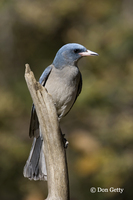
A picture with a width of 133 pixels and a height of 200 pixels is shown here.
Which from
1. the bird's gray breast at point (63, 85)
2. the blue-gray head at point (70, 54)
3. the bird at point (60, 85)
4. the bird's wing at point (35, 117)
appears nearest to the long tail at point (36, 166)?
the bird at point (60, 85)

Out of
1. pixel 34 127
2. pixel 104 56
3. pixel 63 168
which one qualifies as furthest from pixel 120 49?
pixel 63 168

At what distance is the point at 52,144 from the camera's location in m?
3.48

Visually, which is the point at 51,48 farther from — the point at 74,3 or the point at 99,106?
the point at 99,106

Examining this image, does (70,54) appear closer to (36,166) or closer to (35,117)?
(35,117)

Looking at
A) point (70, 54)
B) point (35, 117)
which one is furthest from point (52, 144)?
point (70, 54)

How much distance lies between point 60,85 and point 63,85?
4 cm

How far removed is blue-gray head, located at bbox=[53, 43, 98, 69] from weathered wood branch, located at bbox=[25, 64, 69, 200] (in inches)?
28.4

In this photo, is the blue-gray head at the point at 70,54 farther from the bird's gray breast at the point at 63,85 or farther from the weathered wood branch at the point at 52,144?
the weathered wood branch at the point at 52,144

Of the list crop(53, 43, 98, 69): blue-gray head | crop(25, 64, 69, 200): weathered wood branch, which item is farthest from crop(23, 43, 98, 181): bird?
crop(25, 64, 69, 200): weathered wood branch

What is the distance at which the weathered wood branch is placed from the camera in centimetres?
343

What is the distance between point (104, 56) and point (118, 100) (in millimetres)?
874

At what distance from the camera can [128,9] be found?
690 centimetres

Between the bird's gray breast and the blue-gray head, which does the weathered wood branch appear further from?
the blue-gray head

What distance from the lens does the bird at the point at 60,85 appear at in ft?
13.2
